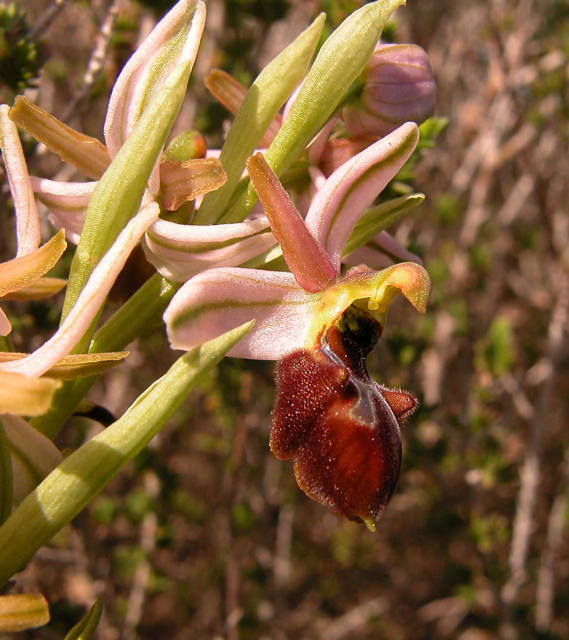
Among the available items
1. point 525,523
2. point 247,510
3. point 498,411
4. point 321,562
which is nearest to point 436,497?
point 525,523

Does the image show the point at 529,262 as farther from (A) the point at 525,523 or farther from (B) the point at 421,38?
(A) the point at 525,523

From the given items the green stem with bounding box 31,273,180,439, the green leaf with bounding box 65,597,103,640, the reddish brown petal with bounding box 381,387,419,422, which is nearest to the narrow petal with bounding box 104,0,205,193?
the green stem with bounding box 31,273,180,439

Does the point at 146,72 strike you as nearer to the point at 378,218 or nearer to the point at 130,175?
the point at 130,175

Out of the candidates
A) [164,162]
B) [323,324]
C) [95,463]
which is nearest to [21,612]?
[95,463]

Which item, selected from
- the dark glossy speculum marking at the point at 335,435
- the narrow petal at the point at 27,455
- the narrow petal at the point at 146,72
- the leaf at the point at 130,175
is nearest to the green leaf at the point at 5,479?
the narrow petal at the point at 27,455

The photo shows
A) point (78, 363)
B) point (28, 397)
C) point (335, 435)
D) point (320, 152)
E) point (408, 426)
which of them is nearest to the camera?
point (28, 397)

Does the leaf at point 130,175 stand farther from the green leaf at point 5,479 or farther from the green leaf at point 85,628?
the green leaf at point 85,628
